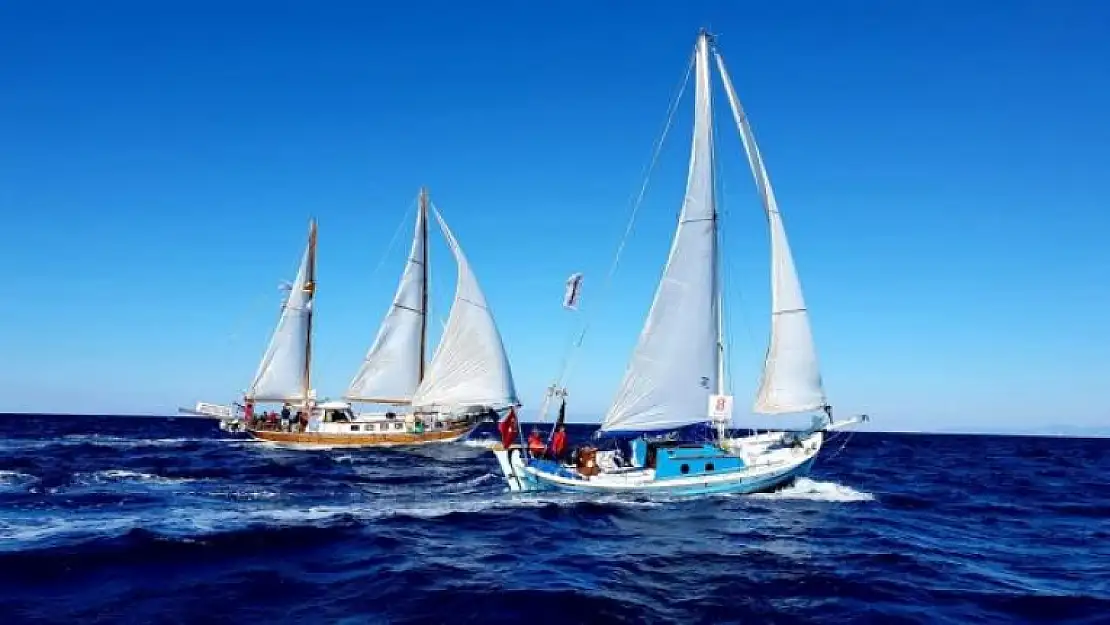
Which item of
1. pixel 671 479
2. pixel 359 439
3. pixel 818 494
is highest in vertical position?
pixel 671 479

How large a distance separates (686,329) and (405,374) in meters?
35.7

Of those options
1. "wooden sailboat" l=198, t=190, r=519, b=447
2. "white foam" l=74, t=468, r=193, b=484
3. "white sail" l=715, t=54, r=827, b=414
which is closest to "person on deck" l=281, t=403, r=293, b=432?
"wooden sailboat" l=198, t=190, r=519, b=447

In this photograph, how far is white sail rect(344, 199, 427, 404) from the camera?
190 feet

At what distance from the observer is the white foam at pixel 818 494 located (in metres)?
29.0

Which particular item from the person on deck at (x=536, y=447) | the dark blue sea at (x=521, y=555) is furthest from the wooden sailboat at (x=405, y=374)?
the person on deck at (x=536, y=447)

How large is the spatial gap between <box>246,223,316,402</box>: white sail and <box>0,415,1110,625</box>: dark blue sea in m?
30.4

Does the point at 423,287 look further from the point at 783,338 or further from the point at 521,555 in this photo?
the point at 521,555

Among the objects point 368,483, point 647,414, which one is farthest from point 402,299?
point 647,414

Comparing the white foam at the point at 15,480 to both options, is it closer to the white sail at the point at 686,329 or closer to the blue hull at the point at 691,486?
the blue hull at the point at 691,486

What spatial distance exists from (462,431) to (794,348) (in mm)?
38245

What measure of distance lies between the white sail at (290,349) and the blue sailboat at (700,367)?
40.6 m

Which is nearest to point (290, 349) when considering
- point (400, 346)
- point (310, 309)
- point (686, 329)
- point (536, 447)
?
point (310, 309)

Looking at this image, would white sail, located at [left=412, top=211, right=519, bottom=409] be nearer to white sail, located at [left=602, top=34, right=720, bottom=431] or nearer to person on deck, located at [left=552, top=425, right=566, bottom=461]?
person on deck, located at [left=552, top=425, right=566, bottom=461]

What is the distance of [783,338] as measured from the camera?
93.6 feet
